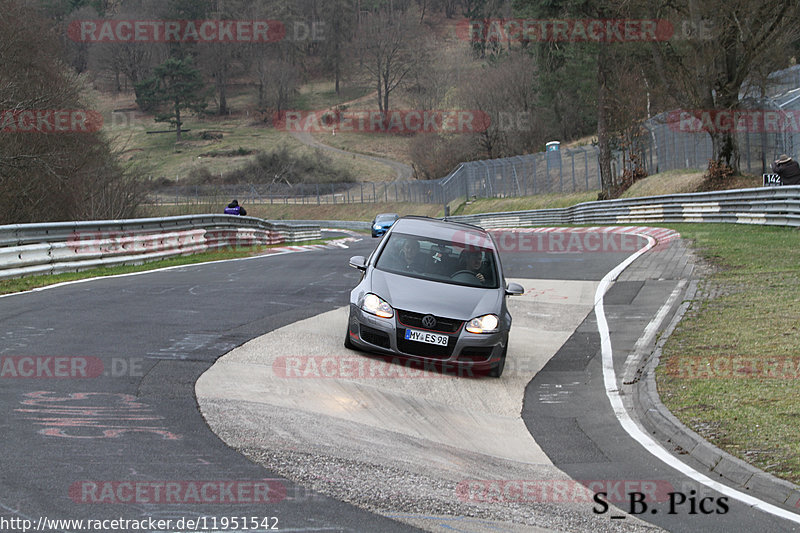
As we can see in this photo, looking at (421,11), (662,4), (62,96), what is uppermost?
(421,11)

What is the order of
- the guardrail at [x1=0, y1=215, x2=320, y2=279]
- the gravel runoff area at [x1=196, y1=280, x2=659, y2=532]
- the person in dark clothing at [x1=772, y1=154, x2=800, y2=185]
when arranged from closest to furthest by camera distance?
1. the gravel runoff area at [x1=196, y1=280, x2=659, y2=532]
2. the guardrail at [x1=0, y1=215, x2=320, y2=279]
3. the person in dark clothing at [x1=772, y1=154, x2=800, y2=185]

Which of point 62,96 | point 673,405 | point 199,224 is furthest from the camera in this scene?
point 62,96

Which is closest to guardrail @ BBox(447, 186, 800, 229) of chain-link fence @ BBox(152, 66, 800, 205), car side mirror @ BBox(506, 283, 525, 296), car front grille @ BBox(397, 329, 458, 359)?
chain-link fence @ BBox(152, 66, 800, 205)

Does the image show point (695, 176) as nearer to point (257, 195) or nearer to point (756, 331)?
point (756, 331)

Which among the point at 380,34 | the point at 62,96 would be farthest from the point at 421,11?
the point at 62,96

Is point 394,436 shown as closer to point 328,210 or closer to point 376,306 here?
point 376,306

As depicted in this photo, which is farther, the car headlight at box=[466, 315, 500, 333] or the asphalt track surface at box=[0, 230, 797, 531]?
the car headlight at box=[466, 315, 500, 333]

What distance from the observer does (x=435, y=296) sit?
962 centimetres

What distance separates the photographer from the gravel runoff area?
5.24m

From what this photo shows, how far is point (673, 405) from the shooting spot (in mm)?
8031

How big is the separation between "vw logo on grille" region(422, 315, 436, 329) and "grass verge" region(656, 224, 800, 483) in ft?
8.20

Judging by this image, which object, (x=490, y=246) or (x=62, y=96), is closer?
(x=490, y=246)

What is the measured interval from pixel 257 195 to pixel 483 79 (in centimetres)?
2688

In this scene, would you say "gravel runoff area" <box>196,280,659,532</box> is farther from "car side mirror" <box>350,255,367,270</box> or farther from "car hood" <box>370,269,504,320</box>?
"car side mirror" <box>350,255,367,270</box>
